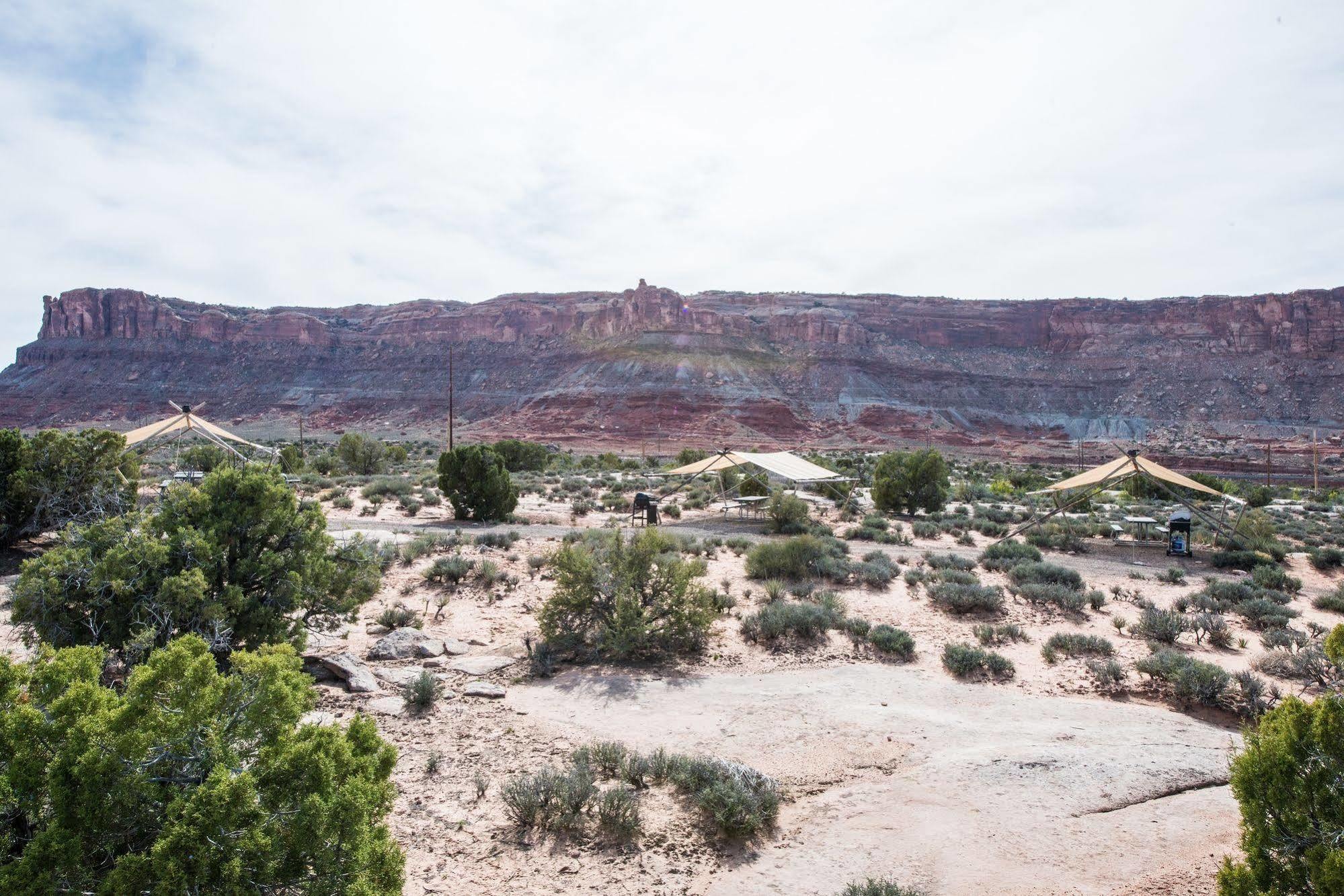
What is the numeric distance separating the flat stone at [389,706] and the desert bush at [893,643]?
5776mm

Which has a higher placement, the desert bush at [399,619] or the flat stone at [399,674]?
the desert bush at [399,619]

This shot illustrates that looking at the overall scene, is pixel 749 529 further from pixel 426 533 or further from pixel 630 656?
pixel 630 656

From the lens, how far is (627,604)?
871 cm

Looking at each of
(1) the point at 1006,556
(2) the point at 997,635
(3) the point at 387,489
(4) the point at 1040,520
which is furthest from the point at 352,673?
(4) the point at 1040,520

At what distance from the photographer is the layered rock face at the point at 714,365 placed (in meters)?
71.8

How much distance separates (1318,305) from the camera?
7788 cm

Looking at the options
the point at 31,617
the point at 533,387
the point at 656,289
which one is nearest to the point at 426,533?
the point at 31,617

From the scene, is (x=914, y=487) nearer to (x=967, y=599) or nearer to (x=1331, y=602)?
(x=1331, y=602)

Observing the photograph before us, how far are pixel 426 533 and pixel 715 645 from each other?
9.10m

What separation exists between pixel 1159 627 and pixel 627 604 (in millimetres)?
7288

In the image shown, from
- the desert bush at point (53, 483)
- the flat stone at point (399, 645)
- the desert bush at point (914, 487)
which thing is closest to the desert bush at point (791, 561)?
the flat stone at point (399, 645)

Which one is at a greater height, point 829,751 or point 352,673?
point 352,673

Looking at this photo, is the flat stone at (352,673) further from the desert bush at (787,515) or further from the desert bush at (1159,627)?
the desert bush at (787,515)

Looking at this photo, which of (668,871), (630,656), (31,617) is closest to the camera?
(668,871)
